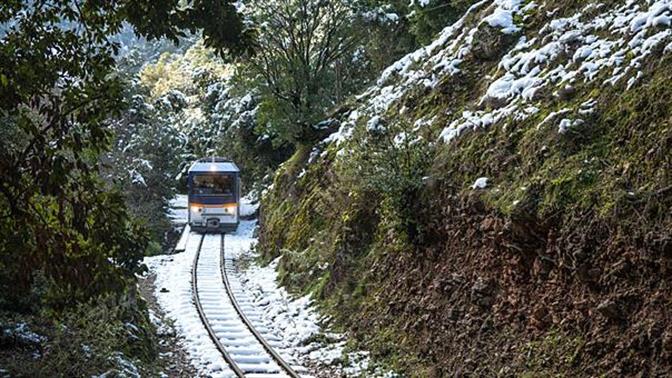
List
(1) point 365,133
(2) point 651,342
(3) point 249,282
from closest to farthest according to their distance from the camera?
(2) point 651,342
(1) point 365,133
(3) point 249,282

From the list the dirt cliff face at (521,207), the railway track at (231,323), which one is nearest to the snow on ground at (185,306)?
the railway track at (231,323)

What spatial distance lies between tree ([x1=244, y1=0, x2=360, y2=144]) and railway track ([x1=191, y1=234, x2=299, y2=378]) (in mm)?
6632

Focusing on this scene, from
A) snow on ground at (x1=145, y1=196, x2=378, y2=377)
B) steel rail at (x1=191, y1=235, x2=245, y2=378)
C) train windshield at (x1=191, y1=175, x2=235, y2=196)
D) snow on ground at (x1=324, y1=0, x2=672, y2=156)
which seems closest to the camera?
snow on ground at (x1=324, y1=0, x2=672, y2=156)

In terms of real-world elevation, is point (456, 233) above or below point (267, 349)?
above

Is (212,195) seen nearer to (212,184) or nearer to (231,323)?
(212,184)

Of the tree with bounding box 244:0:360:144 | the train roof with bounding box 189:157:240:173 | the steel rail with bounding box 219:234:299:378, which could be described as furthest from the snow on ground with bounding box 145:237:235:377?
the tree with bounding box 244:0:360:144

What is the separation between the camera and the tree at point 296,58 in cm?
2753

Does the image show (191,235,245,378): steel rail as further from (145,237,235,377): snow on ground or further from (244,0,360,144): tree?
(244,0,360,144): tree

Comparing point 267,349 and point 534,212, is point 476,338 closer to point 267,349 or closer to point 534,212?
point 534,212

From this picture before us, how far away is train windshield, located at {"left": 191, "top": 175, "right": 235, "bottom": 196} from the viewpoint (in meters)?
31.1

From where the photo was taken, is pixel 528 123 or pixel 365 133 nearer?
pixel 528 123

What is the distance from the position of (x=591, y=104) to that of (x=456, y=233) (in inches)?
118

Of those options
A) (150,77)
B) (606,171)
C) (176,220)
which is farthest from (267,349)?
(150,77)

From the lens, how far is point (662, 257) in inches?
290
